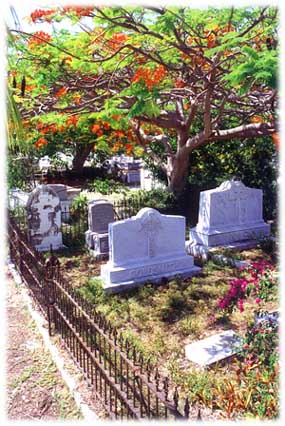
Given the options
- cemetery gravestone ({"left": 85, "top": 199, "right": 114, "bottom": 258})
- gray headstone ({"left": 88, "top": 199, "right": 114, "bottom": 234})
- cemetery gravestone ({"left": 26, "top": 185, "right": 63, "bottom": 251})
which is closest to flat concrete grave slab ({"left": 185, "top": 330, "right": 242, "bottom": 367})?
cemetery gravestone ({"left": 85, "top": 199, "right": 114, "bottom": 258})

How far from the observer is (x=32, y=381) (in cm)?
488

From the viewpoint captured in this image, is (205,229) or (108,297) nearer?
(108,297)

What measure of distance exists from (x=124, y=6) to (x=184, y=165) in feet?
23.1

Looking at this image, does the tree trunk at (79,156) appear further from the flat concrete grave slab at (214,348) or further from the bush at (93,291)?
the flat concrete grave slab at (214,348)

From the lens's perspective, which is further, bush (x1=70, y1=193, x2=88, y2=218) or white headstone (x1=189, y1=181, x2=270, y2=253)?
bush (x1=70, y1=193, x2=88, y2=218)

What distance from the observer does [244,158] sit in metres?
13.4

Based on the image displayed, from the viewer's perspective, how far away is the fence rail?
353 centimetres

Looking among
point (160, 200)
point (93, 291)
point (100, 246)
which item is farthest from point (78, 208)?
point (93, 291)

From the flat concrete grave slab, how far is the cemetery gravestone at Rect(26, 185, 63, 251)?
17.6 ft

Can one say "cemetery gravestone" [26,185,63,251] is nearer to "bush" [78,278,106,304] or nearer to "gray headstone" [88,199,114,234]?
"gray headstone" [88,199,114,234]

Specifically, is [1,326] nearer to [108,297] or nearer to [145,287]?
[108,297]

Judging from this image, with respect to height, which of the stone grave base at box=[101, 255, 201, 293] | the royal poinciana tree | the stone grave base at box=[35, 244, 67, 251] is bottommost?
the stone grave base at box=[101, 255, 201, 293]

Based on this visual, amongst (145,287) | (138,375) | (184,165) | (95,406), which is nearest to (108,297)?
(145,287)

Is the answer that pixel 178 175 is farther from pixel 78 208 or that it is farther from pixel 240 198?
pixel 240 198
